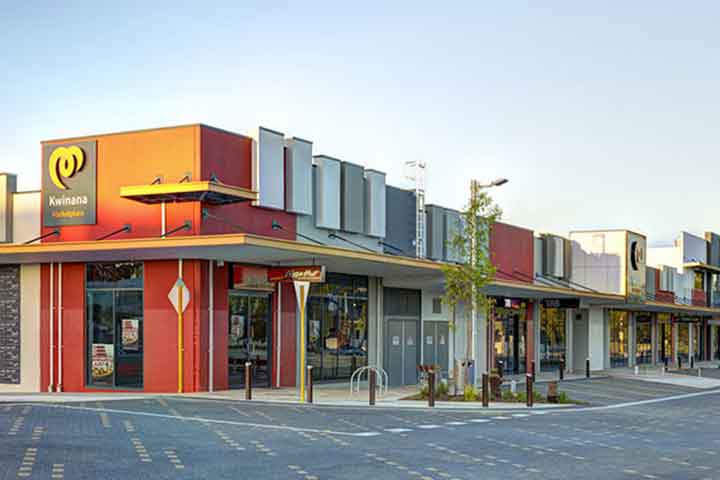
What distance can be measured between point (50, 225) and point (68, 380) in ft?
14.9

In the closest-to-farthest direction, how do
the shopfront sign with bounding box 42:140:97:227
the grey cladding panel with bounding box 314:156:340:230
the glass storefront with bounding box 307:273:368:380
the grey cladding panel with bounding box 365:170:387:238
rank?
the shopfront sign with bounding box 42:140:97:227 → the grey cladding panel with bounding box 314:156:340:230 → the glass storefront with bounding box 307:273:368:380 → the grey cladding panel with bounding box 365:170:387:238

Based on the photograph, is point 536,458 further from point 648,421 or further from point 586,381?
point 586,381

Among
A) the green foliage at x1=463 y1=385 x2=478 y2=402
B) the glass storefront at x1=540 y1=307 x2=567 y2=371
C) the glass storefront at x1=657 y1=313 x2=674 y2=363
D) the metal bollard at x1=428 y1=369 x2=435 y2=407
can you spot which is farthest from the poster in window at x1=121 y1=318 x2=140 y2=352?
the glass storefront at x1=657 y1=313 x2=674 y2=363

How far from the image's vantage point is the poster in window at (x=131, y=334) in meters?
26.1

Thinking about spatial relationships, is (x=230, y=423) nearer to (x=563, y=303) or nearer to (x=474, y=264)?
(x=474, y=264)

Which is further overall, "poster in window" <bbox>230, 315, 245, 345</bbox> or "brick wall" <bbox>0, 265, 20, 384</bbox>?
"brick wall" <bbox>0, 265, 20, 384</bbox>

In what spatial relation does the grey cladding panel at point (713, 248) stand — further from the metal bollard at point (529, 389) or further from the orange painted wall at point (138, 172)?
the orange painted wall at point (138, 172)

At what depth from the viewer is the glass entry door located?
87.0 feet

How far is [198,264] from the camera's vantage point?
25.5 m

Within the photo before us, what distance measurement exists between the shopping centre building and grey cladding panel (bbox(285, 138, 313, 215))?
5 cm

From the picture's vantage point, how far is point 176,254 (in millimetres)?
24516

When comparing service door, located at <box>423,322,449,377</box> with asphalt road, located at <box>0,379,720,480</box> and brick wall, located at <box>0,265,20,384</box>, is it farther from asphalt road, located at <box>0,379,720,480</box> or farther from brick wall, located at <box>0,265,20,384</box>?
brick wall, located at <box>0,265,20,384</box>

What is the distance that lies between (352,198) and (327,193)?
4.78 ft

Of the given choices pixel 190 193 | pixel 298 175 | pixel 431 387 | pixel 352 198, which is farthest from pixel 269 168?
pixel 431 387
